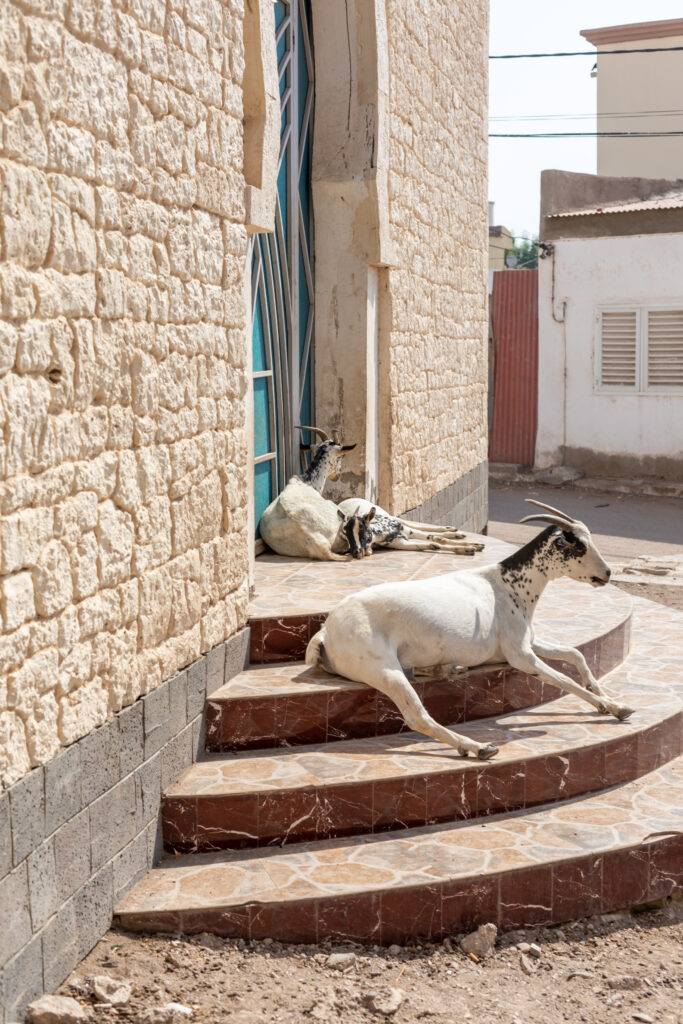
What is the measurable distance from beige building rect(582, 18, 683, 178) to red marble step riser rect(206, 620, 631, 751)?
72.1ft

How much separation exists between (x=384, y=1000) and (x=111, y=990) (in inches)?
34.9

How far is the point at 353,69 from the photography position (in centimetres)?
766

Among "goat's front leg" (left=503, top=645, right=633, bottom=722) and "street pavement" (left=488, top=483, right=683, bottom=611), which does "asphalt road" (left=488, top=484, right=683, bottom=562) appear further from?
"goat's front leg" (left=503, top=645, right=633, bottom=722)

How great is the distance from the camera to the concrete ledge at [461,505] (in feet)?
30.9

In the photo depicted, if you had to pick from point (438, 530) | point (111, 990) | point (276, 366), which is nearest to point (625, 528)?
point (438, 530)

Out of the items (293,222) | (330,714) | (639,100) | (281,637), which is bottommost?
(330,714)

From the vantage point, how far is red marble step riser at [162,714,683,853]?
4320mm

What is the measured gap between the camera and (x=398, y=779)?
4.43 metres

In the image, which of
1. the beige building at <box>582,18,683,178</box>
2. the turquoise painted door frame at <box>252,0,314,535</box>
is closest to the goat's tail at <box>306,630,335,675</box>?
the turquoise painted door frame at <box>252,0,314,535</box>

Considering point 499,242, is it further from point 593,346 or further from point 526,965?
point 526,965

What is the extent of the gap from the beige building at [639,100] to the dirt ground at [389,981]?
23.3 meters

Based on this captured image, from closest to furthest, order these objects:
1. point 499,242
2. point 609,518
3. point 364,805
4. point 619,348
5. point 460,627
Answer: point 364,805
point 460,627
point 609,518
point 619,348
point 499,242

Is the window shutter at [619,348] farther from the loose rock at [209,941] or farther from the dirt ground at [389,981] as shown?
the loose rock at [209,941]

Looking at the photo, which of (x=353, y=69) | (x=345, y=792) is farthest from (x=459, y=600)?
(x=353, y=69)
